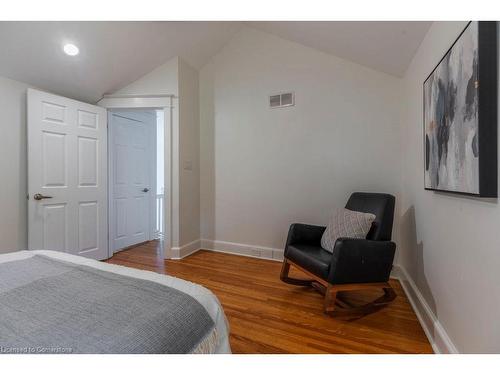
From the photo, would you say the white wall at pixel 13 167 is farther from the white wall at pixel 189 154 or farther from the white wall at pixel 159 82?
the white wall at pixel 189 154

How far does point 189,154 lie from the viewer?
337cm

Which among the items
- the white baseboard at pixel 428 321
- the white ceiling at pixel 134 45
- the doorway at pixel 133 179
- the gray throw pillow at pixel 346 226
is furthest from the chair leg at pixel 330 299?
the doorway at pixel 133 179

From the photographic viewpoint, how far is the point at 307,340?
158cm

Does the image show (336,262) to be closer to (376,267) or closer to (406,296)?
(376,267)

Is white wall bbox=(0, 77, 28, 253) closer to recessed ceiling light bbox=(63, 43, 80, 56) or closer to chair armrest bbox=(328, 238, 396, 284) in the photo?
recessed ceiling light bbox=(63, 43, 80, 56)

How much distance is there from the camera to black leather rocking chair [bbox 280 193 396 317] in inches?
71.6

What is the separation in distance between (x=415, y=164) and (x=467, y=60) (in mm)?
1173

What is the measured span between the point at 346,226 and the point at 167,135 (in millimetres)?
2274

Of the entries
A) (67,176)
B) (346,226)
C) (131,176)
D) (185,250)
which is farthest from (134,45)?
(346,226)

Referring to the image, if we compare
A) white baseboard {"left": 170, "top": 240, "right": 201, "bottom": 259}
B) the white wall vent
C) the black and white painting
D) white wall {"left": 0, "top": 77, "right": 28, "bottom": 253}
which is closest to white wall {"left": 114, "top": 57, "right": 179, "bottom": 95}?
white wall {"left": 0, "top": 77, "right": 28, "bottom": 253}

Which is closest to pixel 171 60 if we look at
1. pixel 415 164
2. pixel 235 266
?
pixel 235 266

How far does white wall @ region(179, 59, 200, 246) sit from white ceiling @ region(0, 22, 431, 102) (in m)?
0.28
